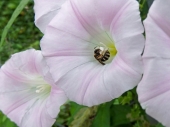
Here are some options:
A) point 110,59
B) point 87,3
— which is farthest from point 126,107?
point 87,3

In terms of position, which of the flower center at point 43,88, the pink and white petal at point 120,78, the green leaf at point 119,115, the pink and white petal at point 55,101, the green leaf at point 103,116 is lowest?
the green leaf at point 119,115

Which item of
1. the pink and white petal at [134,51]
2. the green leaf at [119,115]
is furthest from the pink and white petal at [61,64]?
the green leaf at [119,115]

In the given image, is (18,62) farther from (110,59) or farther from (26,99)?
(110,59)

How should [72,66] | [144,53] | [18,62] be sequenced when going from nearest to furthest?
[144,53] < [72,66] < [18,62]

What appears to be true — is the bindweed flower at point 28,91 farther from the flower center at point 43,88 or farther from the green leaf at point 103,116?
the green leaf at point 103,116

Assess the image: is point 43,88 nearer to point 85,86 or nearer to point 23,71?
point 23,71

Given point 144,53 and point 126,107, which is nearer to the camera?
point 144,53

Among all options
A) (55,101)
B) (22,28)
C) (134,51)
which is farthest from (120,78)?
(22,28)
